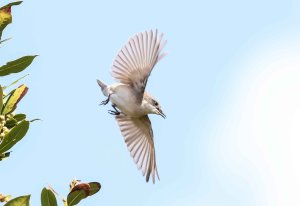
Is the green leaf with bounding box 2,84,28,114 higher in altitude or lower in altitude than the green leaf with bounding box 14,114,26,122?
higher

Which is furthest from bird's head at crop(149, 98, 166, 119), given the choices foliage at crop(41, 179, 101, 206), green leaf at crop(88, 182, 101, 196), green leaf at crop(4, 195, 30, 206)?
green leaf at crop(4, 195, 30, 206)

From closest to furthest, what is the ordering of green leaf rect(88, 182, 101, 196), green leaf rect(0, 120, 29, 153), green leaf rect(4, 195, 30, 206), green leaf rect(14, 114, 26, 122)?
green leaf rect(4, 195, 30, 206) < green leaf rect(88, 182, 101, 196) < green leaf rect(0, 120, 29, 153) < green leaf rect(14, 114, 26, 122)

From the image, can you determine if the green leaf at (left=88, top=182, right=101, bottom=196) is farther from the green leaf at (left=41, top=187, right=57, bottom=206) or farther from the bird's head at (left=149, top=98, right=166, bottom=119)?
the bird's head at (left=149, top=98, right=166, bottom=119)

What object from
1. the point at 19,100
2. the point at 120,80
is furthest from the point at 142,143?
the point at 19,100

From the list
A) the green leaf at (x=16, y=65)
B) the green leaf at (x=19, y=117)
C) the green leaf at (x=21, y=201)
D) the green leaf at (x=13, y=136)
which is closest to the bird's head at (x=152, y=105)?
the green leaf at (x=19, y=117)

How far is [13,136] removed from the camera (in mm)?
3902

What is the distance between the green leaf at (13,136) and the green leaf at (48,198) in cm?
A: 49

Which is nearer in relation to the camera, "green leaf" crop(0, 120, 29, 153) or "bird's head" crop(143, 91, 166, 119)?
"green leaf" crop(0, 120, 29, 153)

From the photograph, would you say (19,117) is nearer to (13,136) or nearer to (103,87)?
(13,136)

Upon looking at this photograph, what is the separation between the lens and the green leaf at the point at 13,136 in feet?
12.8

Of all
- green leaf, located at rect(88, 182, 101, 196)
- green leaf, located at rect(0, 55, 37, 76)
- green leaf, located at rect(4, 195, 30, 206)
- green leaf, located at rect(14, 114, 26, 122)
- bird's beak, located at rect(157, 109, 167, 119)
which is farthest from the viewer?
bird's beak, located at rect(157, 109, 167, 119)

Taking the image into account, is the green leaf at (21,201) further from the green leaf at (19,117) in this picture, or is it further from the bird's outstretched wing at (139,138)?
the bird's outstretched wing at (139,138)

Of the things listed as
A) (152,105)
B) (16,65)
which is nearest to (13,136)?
(16,65)

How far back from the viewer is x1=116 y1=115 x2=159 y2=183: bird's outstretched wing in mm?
9000
